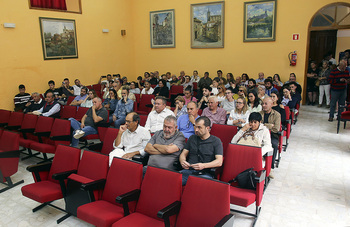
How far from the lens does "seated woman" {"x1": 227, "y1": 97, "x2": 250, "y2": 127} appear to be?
4.79 metres

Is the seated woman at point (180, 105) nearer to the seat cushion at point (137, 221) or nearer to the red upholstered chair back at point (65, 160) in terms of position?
the red upholstered chair back at point (65, 160)

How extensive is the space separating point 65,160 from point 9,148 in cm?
157

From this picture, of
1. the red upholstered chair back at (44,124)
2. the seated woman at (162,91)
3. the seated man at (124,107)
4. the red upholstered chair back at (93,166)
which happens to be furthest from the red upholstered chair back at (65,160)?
the seated woman at (162,91)

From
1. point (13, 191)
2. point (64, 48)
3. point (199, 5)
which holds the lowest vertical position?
point (13, 191)

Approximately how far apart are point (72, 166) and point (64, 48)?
7047 mm

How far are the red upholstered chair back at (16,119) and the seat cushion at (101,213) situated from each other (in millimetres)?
3842

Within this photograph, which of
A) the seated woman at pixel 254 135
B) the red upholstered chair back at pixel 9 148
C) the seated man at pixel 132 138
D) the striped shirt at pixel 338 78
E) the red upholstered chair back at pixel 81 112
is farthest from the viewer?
the striped shirt at pixel 338 78

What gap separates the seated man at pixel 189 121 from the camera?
4.55 m

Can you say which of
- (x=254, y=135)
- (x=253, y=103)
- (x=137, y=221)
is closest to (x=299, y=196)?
(x=254, y=135)

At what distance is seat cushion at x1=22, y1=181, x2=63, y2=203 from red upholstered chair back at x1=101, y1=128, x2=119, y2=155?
945 millimetres

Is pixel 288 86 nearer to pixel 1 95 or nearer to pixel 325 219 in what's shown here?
pixel 325 219

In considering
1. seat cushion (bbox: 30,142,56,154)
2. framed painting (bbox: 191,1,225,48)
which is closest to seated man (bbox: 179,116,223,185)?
seat cushion (bbox: 30,142,56,154)

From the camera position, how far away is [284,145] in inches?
218

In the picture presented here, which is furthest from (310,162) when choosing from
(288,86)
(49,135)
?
(49,135)
